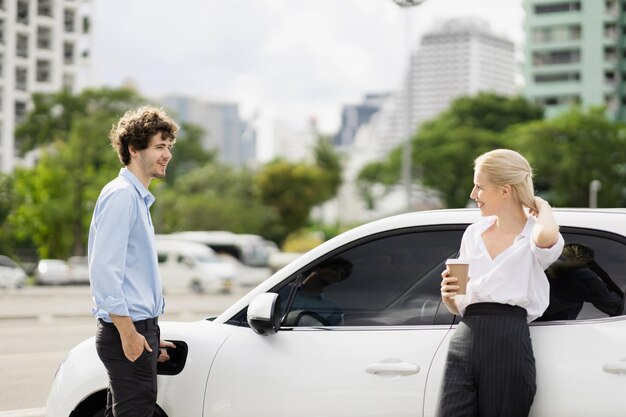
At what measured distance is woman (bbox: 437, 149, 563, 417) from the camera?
353cm

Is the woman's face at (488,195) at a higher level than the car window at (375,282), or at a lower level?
higher

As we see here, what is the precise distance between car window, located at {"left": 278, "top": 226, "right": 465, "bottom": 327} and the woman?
44cm

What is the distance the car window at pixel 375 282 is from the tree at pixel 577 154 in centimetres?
6446

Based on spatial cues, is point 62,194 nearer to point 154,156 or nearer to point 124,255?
point 154,156

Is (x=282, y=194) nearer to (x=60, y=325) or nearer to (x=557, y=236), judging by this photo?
(x=60, y=325)

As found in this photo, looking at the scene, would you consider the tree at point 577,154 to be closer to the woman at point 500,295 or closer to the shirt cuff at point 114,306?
the woman at point 500,295

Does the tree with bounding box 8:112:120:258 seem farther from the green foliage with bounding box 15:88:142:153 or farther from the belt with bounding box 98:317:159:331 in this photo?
the belt with bounding box 98:317:159:331

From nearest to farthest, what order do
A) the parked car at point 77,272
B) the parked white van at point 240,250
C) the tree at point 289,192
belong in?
the parked white van at point 240,250 < the parked car at point 77,272 < the tree at point 289,192

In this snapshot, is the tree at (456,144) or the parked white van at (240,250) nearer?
the parked white van at (240,250)

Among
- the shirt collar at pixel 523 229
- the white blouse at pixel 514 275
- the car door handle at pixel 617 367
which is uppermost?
the shirt collar at pixel 523 229

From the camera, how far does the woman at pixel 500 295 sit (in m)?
3.53

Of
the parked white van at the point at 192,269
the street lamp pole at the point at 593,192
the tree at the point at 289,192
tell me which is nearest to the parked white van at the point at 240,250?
the parked white van at the point at 192,269

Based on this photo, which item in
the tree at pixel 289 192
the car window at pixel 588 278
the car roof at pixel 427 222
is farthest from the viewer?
the tree at pixel 289 192

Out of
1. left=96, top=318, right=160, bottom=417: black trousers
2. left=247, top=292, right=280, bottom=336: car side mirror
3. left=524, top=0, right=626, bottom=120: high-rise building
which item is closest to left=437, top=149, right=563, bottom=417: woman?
left=247, top=292, right=280, bottom=336: car side mirror
